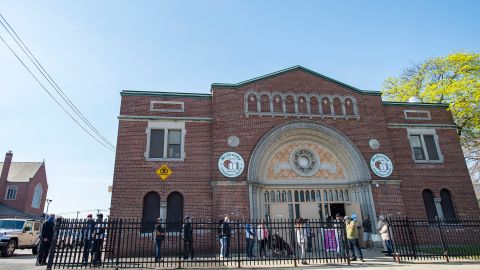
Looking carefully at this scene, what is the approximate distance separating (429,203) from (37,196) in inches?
2146

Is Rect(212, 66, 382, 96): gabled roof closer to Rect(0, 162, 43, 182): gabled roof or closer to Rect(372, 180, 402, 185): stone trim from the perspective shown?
Rect(372, 180, 402, 185): stone trim

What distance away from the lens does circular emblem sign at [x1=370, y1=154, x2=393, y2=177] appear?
17312mm

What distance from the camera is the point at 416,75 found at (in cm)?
2886

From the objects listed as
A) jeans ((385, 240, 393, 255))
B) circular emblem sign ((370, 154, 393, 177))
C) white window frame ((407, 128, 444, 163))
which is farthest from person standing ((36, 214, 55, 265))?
white window frame ((407, 128, 444, 163))

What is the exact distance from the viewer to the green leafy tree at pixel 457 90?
21891 millimetres

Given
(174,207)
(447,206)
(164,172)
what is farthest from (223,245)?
(447,206)

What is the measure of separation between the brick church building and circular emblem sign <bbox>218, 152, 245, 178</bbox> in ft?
0.18

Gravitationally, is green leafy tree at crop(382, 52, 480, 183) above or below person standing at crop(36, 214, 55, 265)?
above

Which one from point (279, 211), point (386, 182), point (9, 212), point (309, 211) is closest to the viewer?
point (279, 211)

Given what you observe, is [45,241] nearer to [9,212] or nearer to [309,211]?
[309,211]

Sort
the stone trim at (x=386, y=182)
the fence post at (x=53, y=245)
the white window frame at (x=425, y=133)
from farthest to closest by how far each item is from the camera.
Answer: the white window frame at (x=425, y=133)
the stone trim at (x=386, y=182)
the fence post at (x=53, y=245)

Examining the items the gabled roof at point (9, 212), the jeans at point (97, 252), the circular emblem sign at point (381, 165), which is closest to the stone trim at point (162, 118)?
the jeans at point (97, 252)

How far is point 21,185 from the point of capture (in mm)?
44594

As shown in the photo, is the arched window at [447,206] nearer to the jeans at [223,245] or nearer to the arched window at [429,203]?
the arched window at [429,203]
